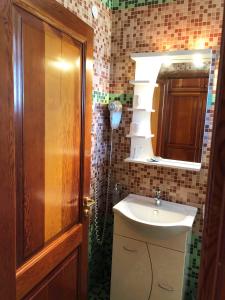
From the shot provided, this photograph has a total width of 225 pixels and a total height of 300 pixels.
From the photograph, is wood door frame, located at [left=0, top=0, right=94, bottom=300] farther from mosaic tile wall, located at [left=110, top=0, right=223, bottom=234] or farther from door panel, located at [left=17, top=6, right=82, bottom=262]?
mosaic tile wall, located at [left=110, top=0, right=223, bottom=234]

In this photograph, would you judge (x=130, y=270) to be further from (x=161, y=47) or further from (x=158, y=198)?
(x=161, y=47)

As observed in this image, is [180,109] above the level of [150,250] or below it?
above

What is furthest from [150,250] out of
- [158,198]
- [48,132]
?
[48,132]

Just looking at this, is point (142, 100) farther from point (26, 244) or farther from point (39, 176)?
point (26, 244)

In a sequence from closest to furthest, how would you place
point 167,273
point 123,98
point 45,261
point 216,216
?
point 216,216 → point 45,261 → point 167,273 → point 123,98

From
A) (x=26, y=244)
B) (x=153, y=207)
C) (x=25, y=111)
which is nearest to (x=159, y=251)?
(x=153, y=207)

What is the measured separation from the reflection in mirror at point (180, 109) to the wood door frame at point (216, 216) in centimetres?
133

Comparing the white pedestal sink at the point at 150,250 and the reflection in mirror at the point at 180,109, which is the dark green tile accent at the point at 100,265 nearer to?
the white pedestal sink at the point at 150,250

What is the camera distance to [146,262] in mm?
1621

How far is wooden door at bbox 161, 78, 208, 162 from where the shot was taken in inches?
66.6

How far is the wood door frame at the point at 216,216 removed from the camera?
1.40 ft

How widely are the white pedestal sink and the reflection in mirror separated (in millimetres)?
441

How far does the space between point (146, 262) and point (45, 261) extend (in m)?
0.77

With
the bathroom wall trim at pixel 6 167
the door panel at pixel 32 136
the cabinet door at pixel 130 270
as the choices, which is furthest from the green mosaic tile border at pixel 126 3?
the cabinet door at pixel 130 270
